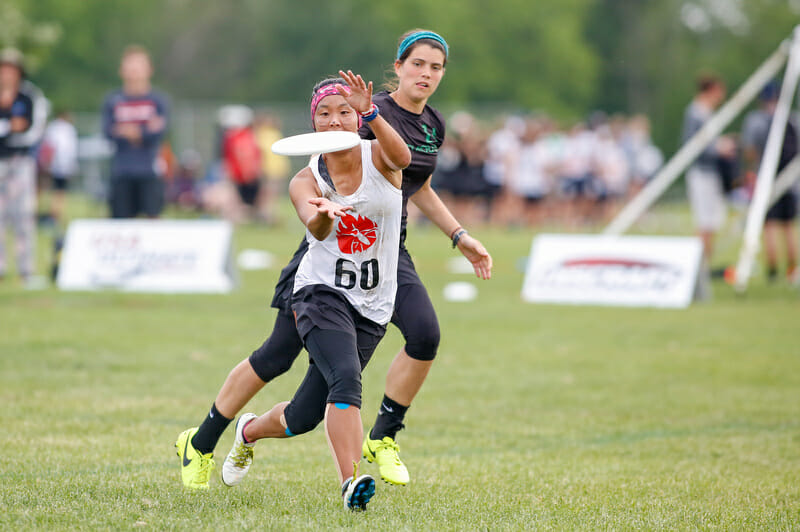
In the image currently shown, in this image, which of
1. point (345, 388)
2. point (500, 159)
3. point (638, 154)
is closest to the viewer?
point (345, 388)

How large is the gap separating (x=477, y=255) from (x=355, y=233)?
88cm

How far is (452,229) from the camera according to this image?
5.55 m

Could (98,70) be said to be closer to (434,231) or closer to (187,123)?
(187,123)

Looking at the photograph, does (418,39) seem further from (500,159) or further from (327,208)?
(500,159)

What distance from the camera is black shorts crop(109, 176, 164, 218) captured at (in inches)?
512

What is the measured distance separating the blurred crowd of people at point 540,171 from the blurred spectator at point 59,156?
928 centimetres

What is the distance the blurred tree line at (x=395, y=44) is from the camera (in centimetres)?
5947

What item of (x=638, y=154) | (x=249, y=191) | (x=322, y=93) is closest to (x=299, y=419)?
(x=322, y=93)

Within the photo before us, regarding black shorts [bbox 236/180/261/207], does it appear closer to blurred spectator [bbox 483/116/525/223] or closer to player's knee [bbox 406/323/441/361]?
blurred spectator [bbox 483/116/525/223]

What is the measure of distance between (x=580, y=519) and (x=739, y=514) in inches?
30.4

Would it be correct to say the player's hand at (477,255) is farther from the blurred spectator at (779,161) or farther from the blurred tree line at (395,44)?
the blurred tree line at (395,44)

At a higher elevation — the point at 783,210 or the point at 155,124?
the point at 155,124

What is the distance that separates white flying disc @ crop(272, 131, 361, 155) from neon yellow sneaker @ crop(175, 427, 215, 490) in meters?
1.62

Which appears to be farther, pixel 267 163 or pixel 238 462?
pixel 267 163
